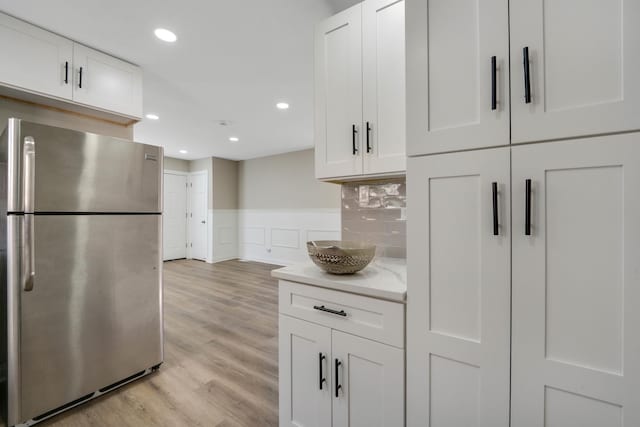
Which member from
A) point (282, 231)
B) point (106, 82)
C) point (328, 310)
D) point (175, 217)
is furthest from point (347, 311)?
point (175, 217)

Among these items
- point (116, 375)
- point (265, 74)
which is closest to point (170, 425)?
point (116, 375)

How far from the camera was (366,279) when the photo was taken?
1.15 m

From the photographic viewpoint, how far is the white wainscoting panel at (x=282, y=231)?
534 cm

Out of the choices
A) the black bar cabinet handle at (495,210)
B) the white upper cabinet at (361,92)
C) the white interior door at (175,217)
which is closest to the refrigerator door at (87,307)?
the white upper cabinet at (361,92)

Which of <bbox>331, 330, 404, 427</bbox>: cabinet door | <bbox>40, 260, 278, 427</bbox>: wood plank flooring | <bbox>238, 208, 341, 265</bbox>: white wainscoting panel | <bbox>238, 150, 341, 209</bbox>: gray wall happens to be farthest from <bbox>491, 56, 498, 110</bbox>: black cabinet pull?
<bbox>238, 208, 341, 265</bbox>: white wainscoting panel

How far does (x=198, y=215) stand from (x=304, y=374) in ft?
19.6

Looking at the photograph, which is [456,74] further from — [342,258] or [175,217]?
[175,217]

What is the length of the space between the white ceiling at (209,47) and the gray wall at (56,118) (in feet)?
1.86

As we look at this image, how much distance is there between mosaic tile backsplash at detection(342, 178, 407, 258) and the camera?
157 centimetres

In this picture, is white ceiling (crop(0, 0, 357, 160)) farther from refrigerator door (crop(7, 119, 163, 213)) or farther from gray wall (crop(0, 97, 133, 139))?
refrigerator door (crop(7, 119, 163, 213))

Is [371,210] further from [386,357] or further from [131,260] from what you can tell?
[131,260]

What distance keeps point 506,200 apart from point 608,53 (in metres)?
0.44

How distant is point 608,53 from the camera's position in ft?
2.28

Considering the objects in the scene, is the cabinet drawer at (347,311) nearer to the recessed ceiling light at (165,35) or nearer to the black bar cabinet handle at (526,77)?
the black bar cabinet handle at (526,77)
